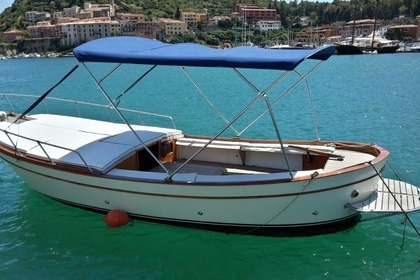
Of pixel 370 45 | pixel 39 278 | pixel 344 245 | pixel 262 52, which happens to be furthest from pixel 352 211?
pixel 370 45

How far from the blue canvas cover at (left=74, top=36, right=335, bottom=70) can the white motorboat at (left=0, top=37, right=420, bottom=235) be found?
0.07ft

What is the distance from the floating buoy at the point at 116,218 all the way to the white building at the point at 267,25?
190 metres

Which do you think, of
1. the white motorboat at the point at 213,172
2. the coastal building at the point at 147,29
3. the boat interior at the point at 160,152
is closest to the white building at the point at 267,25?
the coastal building at the point at 147,29

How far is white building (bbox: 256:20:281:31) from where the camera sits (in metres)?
190

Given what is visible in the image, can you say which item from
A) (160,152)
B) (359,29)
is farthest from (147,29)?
(160,152)

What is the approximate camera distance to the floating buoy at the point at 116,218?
859 cm

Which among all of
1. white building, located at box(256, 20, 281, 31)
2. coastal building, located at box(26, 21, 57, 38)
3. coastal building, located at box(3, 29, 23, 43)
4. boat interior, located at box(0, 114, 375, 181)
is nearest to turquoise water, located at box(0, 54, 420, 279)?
boat interior, located at box(0, 114, 375, 181)

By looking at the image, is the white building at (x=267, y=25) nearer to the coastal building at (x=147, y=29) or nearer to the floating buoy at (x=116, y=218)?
the coastal building at (x=147, y=29)

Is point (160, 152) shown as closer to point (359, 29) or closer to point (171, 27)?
point (359, 29)

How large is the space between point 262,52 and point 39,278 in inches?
243

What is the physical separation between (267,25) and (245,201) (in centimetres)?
19454

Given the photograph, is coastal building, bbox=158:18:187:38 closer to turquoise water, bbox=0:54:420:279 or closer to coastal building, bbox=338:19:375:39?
coastal building, bbox=338:19:375:39

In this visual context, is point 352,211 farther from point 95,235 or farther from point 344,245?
Answer: point 95,235

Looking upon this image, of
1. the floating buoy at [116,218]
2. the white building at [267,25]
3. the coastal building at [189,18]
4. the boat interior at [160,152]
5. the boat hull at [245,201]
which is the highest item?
the coastal building at [189,18]
